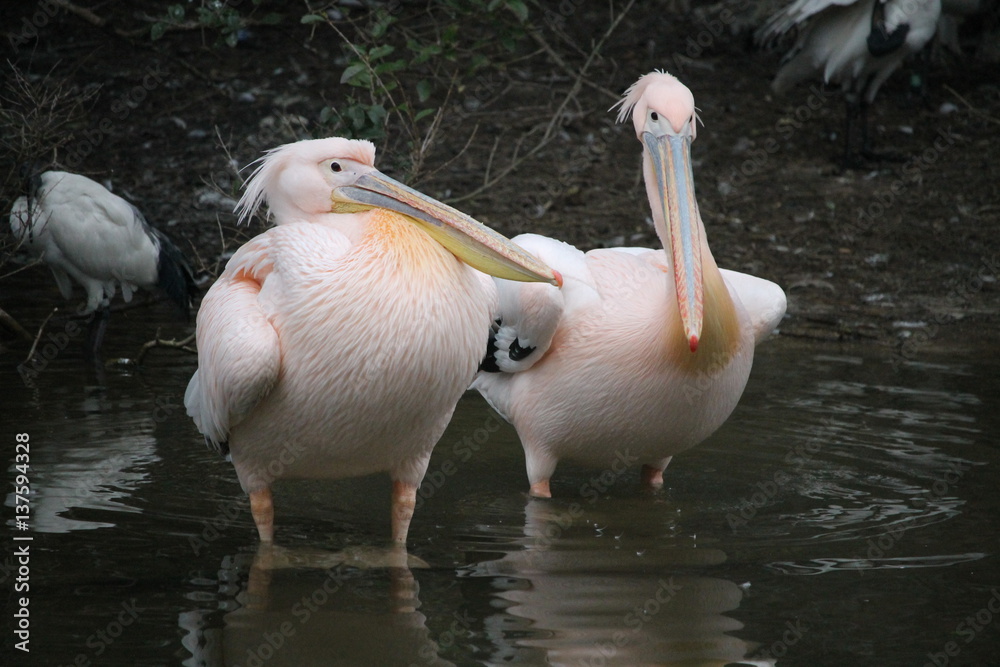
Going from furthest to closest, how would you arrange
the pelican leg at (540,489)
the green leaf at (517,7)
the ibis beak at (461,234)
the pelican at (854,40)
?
the pelican at (854,40) < the green leaf at (517,7) < the pelican leg at (540,489) < the ibis beak at (461,234)

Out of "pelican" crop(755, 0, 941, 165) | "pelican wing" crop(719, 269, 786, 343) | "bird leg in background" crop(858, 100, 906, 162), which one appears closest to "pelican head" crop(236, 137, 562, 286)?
"pelican wing" crop(719, 269, 786, 343)

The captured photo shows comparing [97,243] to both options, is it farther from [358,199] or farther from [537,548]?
[537,548]

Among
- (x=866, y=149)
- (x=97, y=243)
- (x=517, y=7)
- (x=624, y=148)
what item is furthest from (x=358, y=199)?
(x=866, y=149)

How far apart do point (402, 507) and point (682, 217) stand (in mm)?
1300

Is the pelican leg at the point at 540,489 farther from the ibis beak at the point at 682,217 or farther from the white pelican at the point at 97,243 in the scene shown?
the white pelican at the point at 97,243

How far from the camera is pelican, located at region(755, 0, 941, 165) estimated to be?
26.3ft

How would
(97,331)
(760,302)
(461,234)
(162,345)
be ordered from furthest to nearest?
(97,331) → (162,345) → (760,302) → (461,234)

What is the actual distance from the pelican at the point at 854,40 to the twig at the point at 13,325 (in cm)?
537

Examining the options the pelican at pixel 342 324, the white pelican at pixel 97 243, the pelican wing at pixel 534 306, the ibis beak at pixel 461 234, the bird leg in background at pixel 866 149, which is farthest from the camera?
the bird leg in background at pixel 866 149

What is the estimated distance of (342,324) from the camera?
326 cm

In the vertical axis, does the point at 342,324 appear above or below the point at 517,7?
below

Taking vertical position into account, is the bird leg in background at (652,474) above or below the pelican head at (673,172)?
below

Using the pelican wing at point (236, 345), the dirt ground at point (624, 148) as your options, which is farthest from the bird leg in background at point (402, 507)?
the dirt ground at point (624, 148)

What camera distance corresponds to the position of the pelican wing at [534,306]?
13.6ft
